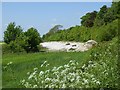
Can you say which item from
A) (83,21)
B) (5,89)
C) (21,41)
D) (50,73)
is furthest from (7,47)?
(83,21)

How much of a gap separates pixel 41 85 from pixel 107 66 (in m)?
1.54

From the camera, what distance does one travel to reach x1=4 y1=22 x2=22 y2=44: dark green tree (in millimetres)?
20359

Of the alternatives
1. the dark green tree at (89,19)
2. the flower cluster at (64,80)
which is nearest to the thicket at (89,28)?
the dark green tree at (89,19)

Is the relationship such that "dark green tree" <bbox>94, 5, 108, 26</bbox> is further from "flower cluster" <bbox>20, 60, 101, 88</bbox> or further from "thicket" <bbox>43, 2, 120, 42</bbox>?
"flower cluster" <bbox>20, 60, 101, 88</bbox>

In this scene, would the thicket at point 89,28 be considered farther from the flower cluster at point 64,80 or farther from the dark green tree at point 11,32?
the flower cluster at point 64,80

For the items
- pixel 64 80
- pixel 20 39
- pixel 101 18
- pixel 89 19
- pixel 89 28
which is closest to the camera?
pixel 64 80

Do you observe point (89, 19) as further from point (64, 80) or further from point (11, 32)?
point (64, 80)

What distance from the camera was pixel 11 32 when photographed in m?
20.9

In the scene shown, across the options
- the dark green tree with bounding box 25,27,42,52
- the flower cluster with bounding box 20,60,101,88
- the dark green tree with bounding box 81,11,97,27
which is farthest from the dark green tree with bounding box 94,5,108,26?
the flower cluster with bounding box 20,60,101,88

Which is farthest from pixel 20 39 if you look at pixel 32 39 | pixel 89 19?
pixel 89 19

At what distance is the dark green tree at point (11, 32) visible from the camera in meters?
20.4

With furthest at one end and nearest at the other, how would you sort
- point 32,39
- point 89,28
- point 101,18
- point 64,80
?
point 89,28
point 101,18
point 32,39
point 64,80

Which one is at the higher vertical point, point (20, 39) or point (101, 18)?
point (101, 18)

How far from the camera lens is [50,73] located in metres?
5.85
